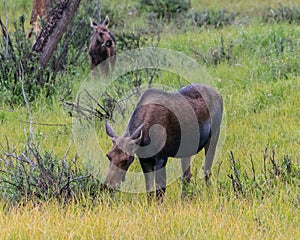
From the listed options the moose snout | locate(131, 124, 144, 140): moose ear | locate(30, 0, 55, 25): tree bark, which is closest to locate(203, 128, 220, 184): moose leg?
locate(131, 124, 144, 140): moose ear

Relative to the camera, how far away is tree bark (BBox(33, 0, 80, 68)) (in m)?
10.7

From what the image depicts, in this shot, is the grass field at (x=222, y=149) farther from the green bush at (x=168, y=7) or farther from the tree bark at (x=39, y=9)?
the tree bark at (x=39, y=9)

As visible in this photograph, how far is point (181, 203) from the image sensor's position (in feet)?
20.6

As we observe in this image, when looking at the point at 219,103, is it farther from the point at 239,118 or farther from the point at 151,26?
the point at 151,26

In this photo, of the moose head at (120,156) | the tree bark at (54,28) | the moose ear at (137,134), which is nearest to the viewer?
the moose head at (120,156)

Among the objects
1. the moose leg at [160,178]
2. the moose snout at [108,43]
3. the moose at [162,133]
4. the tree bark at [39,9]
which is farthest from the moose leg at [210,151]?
the tree bark at [39,9]

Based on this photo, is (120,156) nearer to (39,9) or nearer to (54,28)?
(54,28)

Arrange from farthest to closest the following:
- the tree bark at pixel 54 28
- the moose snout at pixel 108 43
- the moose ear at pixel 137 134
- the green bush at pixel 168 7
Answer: the green bush at pixel 168 7
the moose snout at pixel 108 43
the tree bark at pixel 54 28
the moose ear at pixel 137 134

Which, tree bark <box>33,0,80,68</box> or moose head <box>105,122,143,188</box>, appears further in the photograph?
tree bark <box>33,0,80,68</box>

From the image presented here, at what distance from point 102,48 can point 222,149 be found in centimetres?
501

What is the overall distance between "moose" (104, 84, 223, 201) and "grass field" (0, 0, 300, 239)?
0.26 metres

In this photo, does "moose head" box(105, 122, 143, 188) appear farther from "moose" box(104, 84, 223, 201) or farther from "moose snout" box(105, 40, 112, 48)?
"moose snout" box(105, 40, 112, 48)

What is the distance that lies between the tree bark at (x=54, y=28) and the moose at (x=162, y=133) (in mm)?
3847

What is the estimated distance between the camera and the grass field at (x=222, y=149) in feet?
17.3
